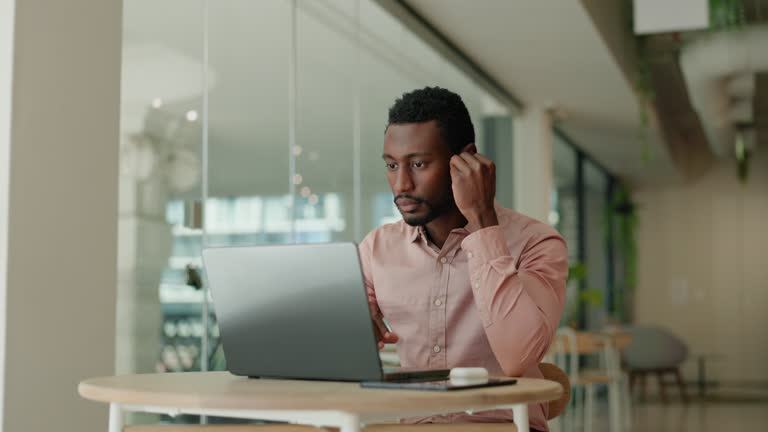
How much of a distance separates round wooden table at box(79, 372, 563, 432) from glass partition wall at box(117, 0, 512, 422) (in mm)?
1496

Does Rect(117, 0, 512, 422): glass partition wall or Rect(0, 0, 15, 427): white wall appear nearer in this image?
Rect(0, 0, 15, 427): white wall

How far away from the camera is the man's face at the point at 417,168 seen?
6.50 feet

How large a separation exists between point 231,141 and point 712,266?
11116mm

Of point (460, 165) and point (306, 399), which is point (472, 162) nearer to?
point (460, 165)

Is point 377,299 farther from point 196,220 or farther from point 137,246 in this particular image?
point 196,220

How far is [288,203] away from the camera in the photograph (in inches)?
165

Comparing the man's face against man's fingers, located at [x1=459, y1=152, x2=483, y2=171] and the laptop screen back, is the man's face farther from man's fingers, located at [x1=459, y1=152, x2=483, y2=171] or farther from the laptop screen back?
the laptop screen back

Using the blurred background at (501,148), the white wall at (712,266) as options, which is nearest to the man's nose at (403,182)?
the blurred background at (501,148)

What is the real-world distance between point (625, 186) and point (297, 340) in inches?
507

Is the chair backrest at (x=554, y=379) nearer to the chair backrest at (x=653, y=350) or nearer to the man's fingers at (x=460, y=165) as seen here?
the man's fingers at (x=460, y=165)

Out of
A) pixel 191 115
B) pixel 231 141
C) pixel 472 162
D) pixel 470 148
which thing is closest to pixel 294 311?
pixel 472 162

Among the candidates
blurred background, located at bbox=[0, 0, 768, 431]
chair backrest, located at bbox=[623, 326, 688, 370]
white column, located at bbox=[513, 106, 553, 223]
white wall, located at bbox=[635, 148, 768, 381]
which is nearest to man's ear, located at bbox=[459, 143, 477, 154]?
blurred background, located at bbox=[0, 0, 768, 431]

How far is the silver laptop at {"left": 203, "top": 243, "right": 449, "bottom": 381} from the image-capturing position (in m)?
1.53

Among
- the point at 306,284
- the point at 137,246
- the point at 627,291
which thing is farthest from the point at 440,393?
the point at 627,291
